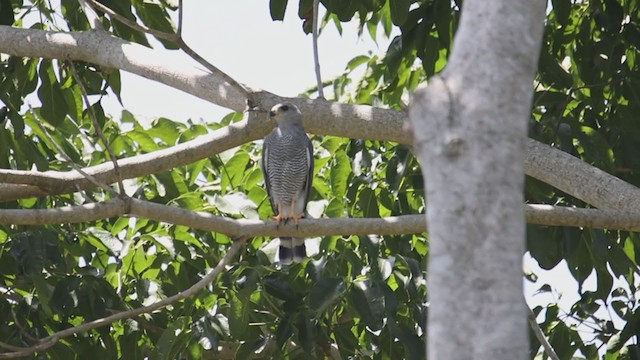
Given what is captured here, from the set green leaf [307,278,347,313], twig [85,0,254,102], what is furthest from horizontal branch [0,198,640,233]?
twig [85,0,254,102]

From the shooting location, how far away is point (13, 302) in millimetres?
5785

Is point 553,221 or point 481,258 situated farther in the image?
point 553,221

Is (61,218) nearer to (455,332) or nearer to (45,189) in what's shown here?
(45,189)

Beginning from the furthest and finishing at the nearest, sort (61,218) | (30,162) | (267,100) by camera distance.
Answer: (30,162)
(267,100)
(61,218)

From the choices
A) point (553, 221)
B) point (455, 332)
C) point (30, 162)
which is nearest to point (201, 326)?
point (30, 162)

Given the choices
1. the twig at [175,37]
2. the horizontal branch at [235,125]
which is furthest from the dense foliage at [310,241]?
the twig at [175,37]

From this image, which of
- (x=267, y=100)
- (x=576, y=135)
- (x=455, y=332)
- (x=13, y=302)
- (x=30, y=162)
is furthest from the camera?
(x=13, y=302)

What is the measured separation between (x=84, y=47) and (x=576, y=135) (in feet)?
7.06

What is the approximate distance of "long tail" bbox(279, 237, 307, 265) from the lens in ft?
19.6

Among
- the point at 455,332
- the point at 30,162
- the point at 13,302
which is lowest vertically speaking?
the point at 13,302

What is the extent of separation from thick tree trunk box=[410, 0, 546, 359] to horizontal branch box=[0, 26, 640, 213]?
7.55 feet

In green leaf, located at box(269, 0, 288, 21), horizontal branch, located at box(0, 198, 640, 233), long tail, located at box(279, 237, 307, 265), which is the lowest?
long tail, located at box(279, 237, 307, 265)

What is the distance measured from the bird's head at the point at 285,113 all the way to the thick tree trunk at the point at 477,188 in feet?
8.24

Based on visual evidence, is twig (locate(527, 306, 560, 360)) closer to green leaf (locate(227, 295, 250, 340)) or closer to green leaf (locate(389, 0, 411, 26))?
green leaf (locate(227, 295, 250, 340))
